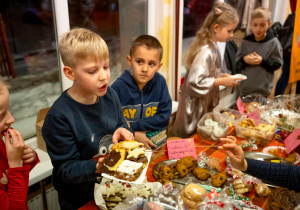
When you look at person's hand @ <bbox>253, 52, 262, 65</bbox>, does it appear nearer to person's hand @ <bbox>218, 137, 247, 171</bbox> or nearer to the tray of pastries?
the tray of pastries

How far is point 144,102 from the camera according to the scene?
198 cm

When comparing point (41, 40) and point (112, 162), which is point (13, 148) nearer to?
point (112, 162)

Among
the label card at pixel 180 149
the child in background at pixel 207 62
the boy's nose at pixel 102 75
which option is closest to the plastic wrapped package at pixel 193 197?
the label card at pixel 180 149

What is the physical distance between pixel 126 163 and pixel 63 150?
0.34 metres

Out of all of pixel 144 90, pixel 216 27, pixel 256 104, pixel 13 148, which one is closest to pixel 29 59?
pixel 144 90

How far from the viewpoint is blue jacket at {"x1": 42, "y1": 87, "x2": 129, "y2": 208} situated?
121 cm

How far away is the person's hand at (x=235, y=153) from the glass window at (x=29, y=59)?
171 cm

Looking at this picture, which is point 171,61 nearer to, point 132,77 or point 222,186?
point 132,77

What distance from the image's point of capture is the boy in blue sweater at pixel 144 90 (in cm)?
181

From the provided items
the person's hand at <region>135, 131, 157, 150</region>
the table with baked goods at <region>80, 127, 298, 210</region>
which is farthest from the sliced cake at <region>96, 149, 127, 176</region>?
the person's hand at <region>135, 131, 157, 150</region>

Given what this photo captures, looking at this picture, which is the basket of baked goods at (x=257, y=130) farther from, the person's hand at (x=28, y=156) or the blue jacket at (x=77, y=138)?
the person's hand at (x=28, y=156)

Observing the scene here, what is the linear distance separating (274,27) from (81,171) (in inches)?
127

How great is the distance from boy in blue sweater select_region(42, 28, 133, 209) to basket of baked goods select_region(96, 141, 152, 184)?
104mm

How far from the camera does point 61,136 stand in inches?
48.3
